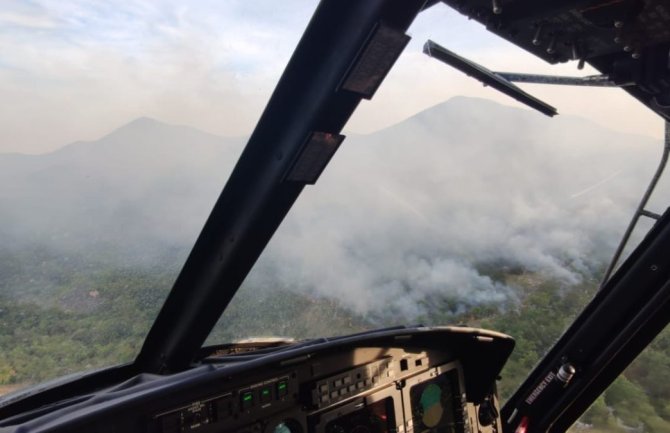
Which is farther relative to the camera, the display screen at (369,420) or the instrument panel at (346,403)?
the display screen at (369,420)

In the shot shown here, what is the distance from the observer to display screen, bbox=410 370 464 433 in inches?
106

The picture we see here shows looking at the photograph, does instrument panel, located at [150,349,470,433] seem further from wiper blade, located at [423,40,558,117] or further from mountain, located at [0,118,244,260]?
wiper blade, located at [423,40,558,117]

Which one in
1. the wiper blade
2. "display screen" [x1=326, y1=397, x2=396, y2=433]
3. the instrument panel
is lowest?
"display screen" [x1=326, y1=397, x2=396, y2=433]

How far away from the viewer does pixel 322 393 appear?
2.22 metres

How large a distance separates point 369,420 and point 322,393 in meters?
0.45

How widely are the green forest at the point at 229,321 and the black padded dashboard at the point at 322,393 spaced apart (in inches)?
9.7

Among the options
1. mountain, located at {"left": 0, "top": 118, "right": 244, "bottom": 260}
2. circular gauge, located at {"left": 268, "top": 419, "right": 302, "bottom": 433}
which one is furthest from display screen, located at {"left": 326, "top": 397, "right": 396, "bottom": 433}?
mountain, located at {"left": 0, "top": 118, "right": 244, "bottom": 260}

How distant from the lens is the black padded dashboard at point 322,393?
5.11 feet

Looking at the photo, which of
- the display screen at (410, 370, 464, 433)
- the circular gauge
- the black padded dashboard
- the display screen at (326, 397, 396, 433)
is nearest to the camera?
the black padded dashboard

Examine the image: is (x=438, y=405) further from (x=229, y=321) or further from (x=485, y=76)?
(x=485, y=76)

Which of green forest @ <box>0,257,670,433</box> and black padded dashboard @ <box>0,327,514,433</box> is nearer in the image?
black padded dashboard @ <box>0,327,514,433</box>

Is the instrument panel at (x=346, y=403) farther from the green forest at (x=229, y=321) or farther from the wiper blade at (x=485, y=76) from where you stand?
the wiper blade at (x=485, y=76)

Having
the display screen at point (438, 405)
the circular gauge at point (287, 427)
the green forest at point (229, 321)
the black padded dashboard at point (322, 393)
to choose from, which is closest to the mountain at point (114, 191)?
the green forest at point (229, 321)

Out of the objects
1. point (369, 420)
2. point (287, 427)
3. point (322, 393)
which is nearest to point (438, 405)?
point (369, 420)
